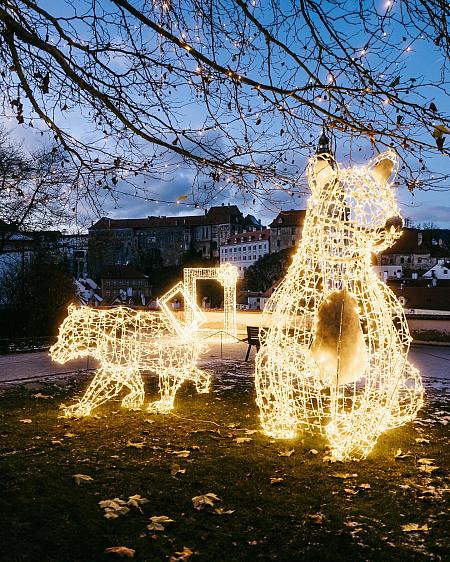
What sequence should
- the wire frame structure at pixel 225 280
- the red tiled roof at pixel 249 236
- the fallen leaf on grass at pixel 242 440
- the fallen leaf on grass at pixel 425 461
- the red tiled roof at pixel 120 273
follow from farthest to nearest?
the red tiled roof at pixel 249 236, the red tiled roof at pixel 120 273, the wire frame structure at pixel 225 280, the fallen leaf on grass at pixel 242 440, the fallen leaf on grass at pixel 425 461

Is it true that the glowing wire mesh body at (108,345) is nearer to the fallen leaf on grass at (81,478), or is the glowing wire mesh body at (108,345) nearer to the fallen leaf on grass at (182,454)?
the fallen leaf on grass at (182,454)

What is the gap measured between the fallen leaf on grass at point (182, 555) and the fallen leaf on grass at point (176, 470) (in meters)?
1.68

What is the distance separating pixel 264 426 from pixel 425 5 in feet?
15.9

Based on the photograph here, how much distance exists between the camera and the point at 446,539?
13.2 feet

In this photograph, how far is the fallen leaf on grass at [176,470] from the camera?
546 centimetres

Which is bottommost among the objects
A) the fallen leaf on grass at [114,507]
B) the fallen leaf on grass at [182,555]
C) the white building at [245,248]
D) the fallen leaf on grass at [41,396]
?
the fallen leaf on grass at [182,555]

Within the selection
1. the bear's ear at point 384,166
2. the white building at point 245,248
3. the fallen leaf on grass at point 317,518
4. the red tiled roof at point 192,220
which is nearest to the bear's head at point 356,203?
the bear's ear at point 384,166

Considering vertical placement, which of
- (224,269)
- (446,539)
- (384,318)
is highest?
(224,269)

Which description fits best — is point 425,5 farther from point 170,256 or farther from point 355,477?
point 170,256

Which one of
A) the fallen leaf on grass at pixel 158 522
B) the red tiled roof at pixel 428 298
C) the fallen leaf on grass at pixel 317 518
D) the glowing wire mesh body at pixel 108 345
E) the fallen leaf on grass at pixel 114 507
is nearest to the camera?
the fallen leaf on grass at pixel 158 522

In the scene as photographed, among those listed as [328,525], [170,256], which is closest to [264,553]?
[328,525]

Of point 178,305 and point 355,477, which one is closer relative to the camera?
point 355,477

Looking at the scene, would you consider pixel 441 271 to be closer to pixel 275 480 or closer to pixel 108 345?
pixel 108 345

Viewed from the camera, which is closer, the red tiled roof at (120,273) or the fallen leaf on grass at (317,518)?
the fallen leaf on grass at (317,518)
